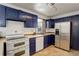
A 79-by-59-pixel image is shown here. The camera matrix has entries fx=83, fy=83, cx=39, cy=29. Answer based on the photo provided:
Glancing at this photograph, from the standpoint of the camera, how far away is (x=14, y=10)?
8.25ft

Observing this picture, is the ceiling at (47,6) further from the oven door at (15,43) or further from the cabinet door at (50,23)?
the cabinet door at (50,23)

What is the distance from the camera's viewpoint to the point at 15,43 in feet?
6.87

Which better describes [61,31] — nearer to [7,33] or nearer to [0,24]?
[7,33]

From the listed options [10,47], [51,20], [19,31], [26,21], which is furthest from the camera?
[51,20]

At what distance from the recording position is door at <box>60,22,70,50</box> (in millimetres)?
3294

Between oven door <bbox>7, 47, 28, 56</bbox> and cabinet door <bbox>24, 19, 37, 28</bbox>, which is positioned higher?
A: cabinet door <bbox>24, 19, 37, 28</bbox>

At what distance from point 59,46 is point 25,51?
1813 mm

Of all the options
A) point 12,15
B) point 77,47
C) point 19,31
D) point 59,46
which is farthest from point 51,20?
point 12,15

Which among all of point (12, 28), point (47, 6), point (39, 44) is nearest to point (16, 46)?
point (12, 28)

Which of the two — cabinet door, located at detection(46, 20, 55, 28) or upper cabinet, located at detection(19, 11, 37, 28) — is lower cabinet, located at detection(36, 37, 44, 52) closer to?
upper cabinet, located at detection(19, 11, 37, 28)

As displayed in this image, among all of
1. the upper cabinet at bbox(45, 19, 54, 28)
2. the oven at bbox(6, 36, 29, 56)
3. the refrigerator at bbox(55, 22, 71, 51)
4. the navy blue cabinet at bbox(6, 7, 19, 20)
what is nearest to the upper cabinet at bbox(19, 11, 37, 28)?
the navy blue cabinet at bbox(6, 7, 19, 20)

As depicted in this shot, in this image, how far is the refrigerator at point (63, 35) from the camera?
10.8ft

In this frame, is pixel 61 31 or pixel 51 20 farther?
pixel 51 20

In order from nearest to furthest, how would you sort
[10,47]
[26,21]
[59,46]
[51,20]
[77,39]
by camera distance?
[10,47] < [26,21] < [77,39] < [59,46] < [51,20]
